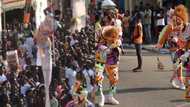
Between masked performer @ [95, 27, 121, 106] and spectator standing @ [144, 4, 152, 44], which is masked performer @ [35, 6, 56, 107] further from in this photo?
spectator standing @ [144, 4, 152, 44]

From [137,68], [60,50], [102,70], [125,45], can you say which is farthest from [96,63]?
[125,45]

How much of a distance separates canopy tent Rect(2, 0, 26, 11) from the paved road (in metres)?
3.01

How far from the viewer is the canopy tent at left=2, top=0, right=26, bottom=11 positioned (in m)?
8.73

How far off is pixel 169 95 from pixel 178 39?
113 cm

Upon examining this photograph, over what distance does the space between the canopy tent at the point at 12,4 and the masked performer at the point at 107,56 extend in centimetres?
218

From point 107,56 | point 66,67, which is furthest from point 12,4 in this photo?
point 107,56

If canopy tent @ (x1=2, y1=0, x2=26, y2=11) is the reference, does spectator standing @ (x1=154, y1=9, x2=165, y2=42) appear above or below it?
below

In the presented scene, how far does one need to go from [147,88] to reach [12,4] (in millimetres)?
4936

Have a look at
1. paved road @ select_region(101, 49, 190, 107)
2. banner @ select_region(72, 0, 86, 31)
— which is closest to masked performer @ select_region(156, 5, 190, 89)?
paved road @ select_region(101, 49, 190, 107)

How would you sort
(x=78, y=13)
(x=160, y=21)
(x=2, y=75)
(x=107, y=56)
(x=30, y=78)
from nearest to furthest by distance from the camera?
(x=2, y=75) → (x=30, y=78) → (x=107, y=56) → (x=78, y=13) → (x=160, y=21)

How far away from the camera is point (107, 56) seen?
10859 millimetres

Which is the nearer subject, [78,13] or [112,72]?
[112,72]

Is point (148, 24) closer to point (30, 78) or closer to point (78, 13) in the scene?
point (78, 13)

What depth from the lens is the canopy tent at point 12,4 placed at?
8.73m
